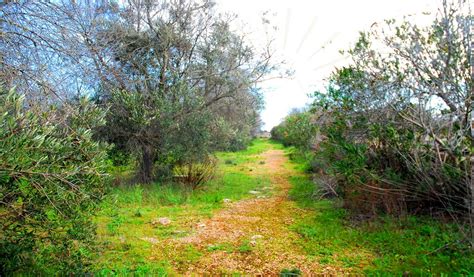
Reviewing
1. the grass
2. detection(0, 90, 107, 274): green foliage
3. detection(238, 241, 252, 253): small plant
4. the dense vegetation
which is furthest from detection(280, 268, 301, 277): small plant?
detection(0, 90, 107, 274): green foliage

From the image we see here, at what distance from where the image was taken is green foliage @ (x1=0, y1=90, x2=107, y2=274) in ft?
8.41

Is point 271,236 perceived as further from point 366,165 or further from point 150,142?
point 150,142

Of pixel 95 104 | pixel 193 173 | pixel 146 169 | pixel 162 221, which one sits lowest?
pixel 162 221

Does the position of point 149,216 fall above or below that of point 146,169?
below

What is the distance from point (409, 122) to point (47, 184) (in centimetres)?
553

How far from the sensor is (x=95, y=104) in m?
5.89

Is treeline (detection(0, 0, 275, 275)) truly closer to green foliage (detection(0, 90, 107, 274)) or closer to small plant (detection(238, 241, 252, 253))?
green foliage (detection(0, 90, 107, 274))

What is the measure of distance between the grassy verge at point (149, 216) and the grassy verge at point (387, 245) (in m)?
2.16

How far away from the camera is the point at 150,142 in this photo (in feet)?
31.8

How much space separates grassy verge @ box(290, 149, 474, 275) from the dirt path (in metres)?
0.33

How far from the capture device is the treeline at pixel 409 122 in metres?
5.09

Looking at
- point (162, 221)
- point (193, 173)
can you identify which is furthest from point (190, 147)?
point (162, 221)

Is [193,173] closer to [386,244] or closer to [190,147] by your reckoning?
[190,147]

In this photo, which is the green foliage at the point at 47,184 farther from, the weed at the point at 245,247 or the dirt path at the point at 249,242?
the weed at the point at 245,247
